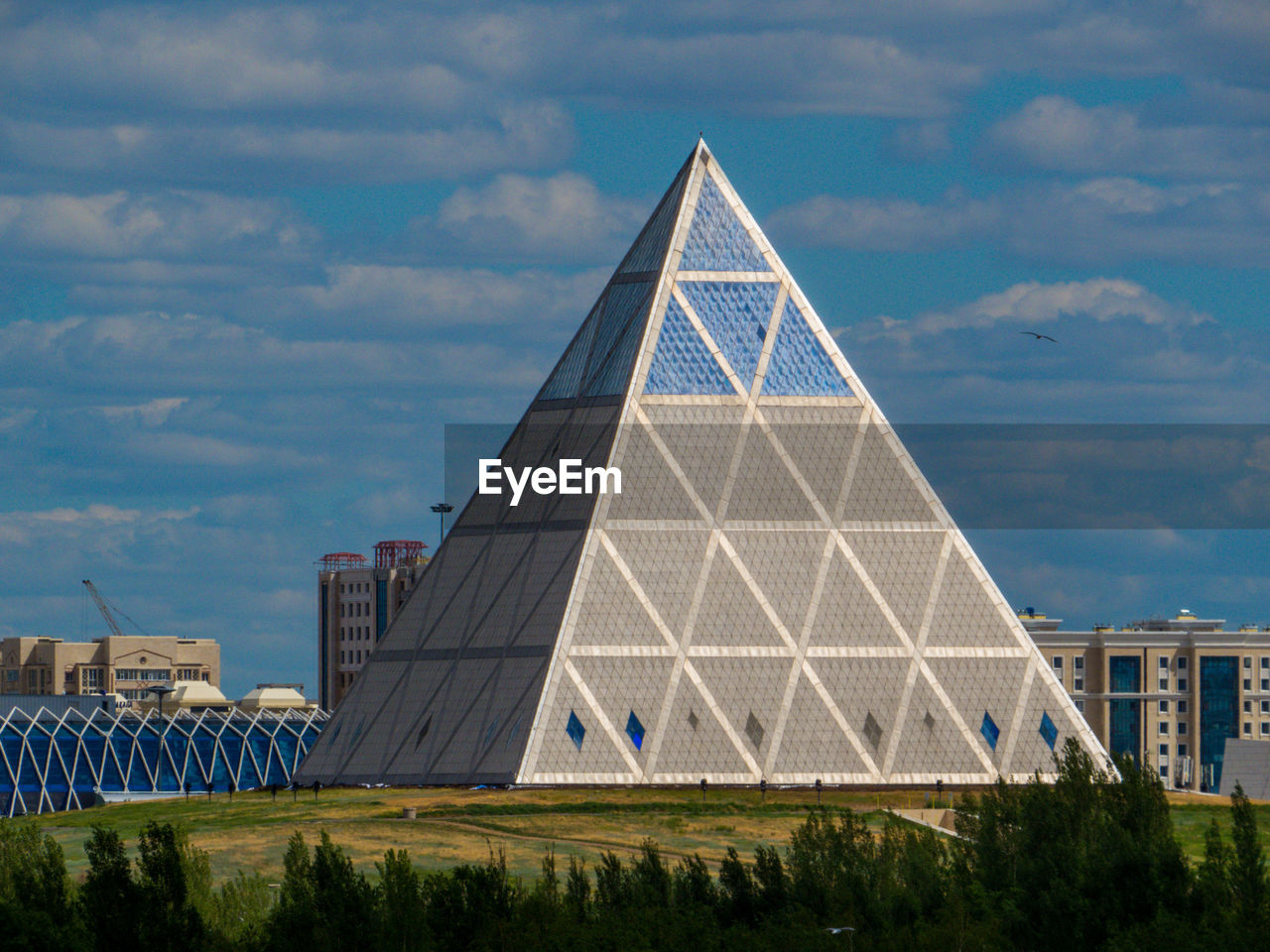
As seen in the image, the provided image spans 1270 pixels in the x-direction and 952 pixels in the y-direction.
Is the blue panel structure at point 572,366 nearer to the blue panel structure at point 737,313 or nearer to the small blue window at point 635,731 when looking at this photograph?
the blue panel structure at point 737,313

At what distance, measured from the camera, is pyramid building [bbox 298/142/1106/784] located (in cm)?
11669

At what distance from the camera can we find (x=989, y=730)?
119 m

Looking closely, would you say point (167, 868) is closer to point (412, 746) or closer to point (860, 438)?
point (412, 746)

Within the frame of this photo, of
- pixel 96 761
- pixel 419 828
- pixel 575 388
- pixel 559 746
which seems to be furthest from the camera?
pixel 96 761

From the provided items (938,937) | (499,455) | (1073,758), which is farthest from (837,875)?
(499,455)

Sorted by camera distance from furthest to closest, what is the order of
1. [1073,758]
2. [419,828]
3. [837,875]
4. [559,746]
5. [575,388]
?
[575,388]
[559,746]
[419,828]
[1073,758]
[837,875]

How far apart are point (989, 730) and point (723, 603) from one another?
572 inches

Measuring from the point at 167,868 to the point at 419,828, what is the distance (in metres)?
26.0

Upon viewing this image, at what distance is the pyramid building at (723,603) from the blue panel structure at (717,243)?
11 cm

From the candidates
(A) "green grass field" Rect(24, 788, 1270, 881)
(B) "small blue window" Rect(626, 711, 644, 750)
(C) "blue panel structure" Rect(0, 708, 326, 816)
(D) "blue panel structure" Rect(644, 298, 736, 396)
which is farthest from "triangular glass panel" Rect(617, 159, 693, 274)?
(C) "blue panel structure" Rect(0, 708, 326, 816)

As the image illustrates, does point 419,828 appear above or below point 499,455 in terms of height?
below

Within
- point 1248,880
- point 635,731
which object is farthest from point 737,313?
point 1248,880

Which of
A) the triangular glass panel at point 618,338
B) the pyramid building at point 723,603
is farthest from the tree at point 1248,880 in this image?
the triangular glass panel at point 618,338

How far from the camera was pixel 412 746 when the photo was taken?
120 metres
